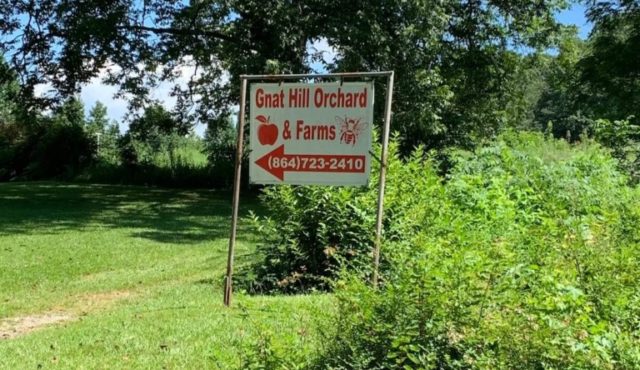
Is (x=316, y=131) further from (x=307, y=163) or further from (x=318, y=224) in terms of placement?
(x=318, y=224)

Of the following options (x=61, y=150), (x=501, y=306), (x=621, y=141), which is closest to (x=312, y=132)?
(x=501, y=306)

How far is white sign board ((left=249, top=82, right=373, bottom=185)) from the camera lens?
5.33 m

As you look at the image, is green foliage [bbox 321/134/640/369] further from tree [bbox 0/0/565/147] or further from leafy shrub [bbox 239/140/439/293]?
tree [bbox 0/0/565/147]

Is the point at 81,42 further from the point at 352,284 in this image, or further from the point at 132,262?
the point at 352,284

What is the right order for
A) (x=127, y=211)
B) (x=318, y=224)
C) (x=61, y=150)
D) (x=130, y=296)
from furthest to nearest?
1. (x=61, y=150)
2. (x=127, y=211)
3. (x=130, y=296)
4. (x=318, y=224)

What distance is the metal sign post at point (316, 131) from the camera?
5320 mm

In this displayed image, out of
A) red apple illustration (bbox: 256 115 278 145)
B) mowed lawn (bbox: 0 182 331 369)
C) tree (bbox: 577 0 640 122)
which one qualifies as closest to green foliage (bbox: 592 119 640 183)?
tree (bbox: 577 0 640 122)

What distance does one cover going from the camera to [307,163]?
550 cm

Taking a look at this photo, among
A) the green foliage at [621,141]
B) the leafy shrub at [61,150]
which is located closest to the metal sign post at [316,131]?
the green foliage at [621,141]

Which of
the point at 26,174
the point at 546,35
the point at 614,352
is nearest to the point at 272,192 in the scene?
the point at 614,352

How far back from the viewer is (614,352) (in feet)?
7.86

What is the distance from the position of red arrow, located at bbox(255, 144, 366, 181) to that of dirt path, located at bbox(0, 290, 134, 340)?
3139mm

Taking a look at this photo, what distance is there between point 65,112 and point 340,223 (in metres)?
17.4

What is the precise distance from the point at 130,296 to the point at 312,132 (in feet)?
13.1
